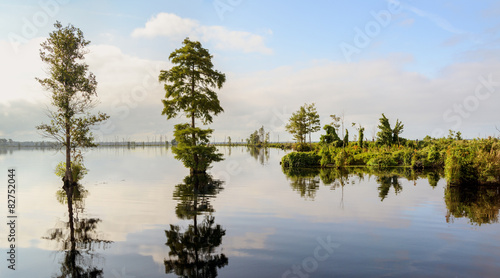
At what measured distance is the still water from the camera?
23.1 ft

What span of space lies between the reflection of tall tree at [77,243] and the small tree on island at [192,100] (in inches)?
564

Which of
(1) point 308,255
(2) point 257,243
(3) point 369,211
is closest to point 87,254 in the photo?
(2) point 257,243

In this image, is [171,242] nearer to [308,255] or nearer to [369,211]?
[308,255]

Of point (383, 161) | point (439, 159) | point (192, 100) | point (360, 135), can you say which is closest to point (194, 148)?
point (192, 100)

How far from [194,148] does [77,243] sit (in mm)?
17783

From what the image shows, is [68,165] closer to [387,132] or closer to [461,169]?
[461,169]

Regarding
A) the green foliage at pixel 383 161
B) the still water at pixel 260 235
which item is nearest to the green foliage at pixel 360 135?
the green foliage at pixel 383 161

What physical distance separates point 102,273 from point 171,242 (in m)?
2.19

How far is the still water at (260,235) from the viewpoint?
7.03 m

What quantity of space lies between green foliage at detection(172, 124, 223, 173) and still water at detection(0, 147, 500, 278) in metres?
10.00

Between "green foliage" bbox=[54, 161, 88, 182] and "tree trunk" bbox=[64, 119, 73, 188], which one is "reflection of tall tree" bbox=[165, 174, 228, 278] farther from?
"green foliage" bbox=[54, 161, 88, 182]

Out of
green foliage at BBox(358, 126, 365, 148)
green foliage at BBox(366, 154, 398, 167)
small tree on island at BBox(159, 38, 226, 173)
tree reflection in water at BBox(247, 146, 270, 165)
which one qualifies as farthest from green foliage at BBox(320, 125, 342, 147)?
small tree on island at BBox(159, 38, 226, 173)

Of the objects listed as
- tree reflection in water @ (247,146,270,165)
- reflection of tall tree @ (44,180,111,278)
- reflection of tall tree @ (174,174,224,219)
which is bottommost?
reflection of tall tree @ (44,180,111,278)

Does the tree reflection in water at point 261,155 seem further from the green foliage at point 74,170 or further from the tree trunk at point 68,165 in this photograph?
the tree trunk at point 68,165
